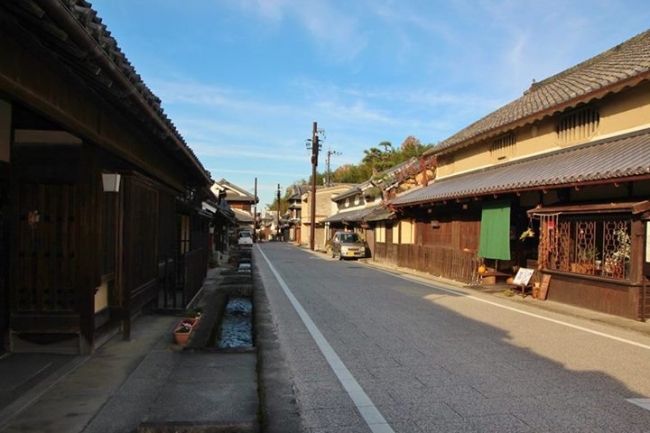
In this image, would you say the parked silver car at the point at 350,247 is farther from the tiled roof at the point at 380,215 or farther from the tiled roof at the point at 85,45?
the tiled roof at the point at 85,45

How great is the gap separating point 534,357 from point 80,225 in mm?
6397

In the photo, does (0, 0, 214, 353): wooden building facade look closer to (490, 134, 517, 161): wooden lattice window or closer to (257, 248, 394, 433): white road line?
(257, 248, 394, 433): white road line

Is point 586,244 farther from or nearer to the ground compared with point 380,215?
nearer to the ground

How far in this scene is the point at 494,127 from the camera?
18469mm

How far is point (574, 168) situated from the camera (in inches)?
490

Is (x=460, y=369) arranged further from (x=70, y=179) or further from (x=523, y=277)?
(x=523, y=277)

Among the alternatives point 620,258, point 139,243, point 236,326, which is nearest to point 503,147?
point 620,258

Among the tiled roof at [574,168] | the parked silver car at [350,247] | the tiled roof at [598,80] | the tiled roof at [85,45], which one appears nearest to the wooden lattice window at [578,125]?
the tiled roof at [574,168]

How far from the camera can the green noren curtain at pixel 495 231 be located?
15156 millimetres

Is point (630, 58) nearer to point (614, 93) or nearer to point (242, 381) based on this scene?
point (614, 93)

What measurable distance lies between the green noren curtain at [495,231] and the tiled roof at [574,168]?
771mm

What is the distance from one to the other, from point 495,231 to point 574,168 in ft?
12.4

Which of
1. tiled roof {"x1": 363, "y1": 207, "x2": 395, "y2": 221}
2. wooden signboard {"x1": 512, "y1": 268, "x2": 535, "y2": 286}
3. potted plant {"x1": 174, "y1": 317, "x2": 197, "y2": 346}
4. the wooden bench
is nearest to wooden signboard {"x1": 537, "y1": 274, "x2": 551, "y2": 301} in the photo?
wooden signboard {"x1": 512, "y1": 268, "x2": 535, "y2": 286}

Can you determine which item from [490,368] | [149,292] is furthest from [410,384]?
[149,292]
